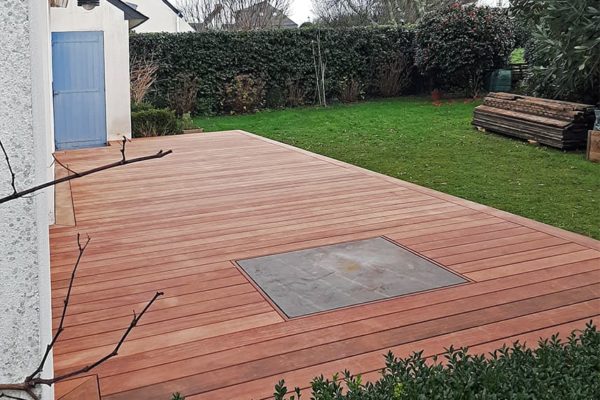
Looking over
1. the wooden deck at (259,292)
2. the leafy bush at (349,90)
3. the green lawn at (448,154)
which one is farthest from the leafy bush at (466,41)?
the wooden deck at (259,292)

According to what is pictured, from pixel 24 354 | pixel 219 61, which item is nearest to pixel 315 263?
pixel 24 354

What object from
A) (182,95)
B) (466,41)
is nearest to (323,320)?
(182,95)

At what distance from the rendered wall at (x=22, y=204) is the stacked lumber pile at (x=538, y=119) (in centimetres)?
773

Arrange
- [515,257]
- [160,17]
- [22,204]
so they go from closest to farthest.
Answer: [22,204] < [515,257] < [160,17]

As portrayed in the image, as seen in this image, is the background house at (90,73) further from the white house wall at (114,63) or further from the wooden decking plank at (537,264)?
the wooden decking plank at (537,264)

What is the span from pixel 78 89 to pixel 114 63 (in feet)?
2.20

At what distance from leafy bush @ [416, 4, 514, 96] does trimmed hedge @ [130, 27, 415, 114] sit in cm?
123

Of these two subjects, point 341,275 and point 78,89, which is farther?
point 78,89

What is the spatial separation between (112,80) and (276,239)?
19.3 feet

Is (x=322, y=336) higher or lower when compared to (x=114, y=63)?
lower

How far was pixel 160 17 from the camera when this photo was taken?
23.3m

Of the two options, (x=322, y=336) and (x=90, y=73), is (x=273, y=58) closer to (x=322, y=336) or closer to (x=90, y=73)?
(x=90, y=73)

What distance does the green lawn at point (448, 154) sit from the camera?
5.92 meters

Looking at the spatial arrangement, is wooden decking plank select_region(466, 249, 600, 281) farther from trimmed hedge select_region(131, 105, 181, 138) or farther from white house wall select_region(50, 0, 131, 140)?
trimmed hedge select_region(131, 105, 181, 138)
